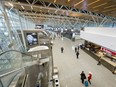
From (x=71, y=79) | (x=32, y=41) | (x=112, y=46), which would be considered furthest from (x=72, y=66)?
→ (x=32, y=41)

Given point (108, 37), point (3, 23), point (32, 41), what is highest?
point (3, 23)

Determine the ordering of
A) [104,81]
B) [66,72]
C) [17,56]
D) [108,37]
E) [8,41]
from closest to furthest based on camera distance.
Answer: [17,56]
[8,41]
[104,81]
[108,37]
[66,72]

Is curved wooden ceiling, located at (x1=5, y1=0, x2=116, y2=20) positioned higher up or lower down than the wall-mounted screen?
higher up

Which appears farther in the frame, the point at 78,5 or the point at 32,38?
the point at 32,38

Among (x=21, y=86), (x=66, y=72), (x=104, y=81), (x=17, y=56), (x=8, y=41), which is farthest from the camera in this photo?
(x=66, y=72)

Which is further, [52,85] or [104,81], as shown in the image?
[104,81]

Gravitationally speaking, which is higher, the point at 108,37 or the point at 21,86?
the point at 108,37

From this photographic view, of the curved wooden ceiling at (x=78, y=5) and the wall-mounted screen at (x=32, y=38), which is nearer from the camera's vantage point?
the curved wooden ceiling at (x=78, y=5)

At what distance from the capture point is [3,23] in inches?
298

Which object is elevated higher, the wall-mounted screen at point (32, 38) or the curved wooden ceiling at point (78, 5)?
the curved wooden ceiling at point (78, 5)

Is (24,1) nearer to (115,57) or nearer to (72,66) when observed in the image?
(72,66)

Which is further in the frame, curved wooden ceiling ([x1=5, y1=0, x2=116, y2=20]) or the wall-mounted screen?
the wall-mounted screen

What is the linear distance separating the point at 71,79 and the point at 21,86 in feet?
19.1

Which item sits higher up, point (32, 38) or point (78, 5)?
point (78, 5)
